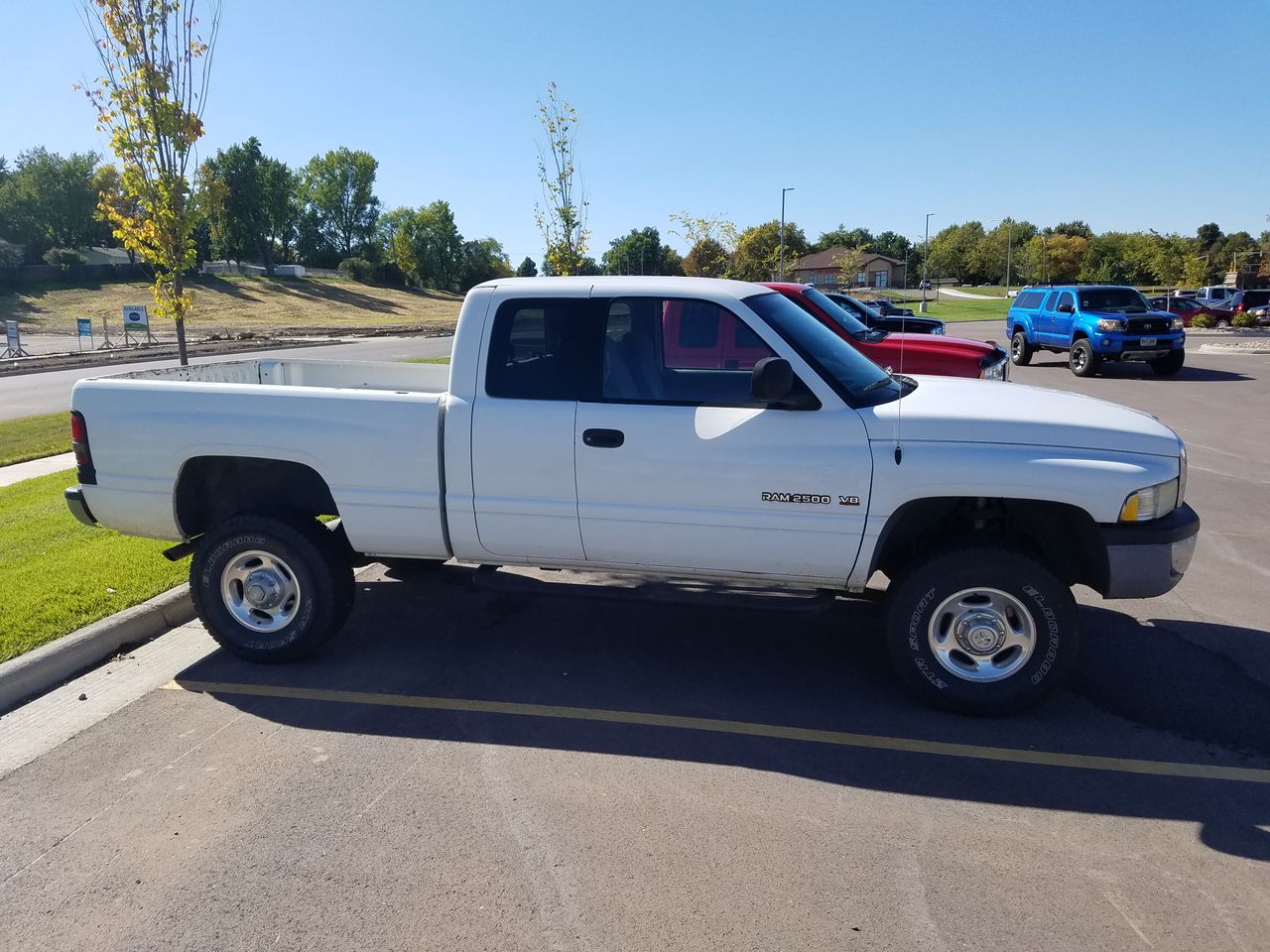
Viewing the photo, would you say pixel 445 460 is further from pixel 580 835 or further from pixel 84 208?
pixel 84 208

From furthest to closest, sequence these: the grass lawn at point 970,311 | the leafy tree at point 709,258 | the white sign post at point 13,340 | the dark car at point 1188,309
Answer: the leafy tree at point 709,258
the grass lawn at point 970,311
the dark car at point 1188,309
the white sign post at point 13,340

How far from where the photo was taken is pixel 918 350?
35.7 ft

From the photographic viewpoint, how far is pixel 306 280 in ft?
293

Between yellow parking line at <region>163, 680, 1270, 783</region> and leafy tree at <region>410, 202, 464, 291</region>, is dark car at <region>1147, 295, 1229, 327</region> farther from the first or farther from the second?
leafy tree at <region>410, 202, 464, 291</region>

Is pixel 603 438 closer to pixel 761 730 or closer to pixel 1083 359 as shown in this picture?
pixel 761 730


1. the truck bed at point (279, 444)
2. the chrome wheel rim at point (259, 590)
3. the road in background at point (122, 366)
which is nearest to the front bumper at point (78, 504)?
the truck bed at point (279, 444)

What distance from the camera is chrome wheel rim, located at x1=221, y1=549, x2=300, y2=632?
535 cm

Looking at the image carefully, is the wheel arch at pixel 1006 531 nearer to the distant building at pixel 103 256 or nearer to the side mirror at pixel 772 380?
the side mirror at pixel 772 380

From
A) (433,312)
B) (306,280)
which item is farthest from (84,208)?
(433,312)

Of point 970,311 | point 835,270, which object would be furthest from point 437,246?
point 970,311

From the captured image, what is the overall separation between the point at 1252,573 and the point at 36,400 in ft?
63.3

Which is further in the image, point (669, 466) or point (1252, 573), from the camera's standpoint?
point (1252, 573)

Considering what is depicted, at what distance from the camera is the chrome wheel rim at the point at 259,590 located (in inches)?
211

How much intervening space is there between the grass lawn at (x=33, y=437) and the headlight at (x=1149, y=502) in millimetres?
11334
